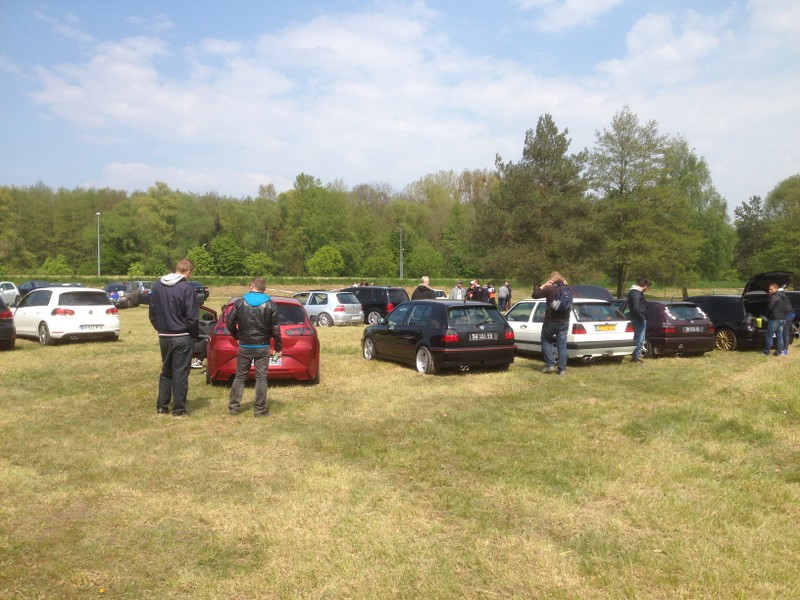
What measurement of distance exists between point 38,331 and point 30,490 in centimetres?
1234

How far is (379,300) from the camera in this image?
2488 cm

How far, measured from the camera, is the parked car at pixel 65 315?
15.5 m

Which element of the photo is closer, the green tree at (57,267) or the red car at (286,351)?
the red car at (286,351)

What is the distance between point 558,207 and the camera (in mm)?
40156

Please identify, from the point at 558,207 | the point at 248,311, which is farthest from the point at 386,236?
the point at 248,311

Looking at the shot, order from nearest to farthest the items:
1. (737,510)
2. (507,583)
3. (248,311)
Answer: (507,583) → (737,510) → (248,311)

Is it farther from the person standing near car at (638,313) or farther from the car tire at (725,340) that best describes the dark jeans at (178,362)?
the car tire at (725,340)

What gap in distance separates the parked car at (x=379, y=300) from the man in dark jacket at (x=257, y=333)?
1634 centimetres

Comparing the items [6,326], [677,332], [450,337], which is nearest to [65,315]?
[6,326]

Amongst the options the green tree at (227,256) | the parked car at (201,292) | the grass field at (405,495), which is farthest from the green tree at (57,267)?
the grass field at (405,495)

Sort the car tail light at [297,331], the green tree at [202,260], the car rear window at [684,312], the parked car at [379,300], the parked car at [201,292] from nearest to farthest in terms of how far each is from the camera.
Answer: the car tail light at [297,331] < the parked car at [201,292] < the car rear window at [684,312] < the parked car at [379,300] < the green tree at [202,260]

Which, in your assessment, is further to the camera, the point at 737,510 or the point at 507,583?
the point at 737,510

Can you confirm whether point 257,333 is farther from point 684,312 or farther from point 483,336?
point 684,312

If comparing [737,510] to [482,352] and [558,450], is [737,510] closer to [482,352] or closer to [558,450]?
[558,450]
